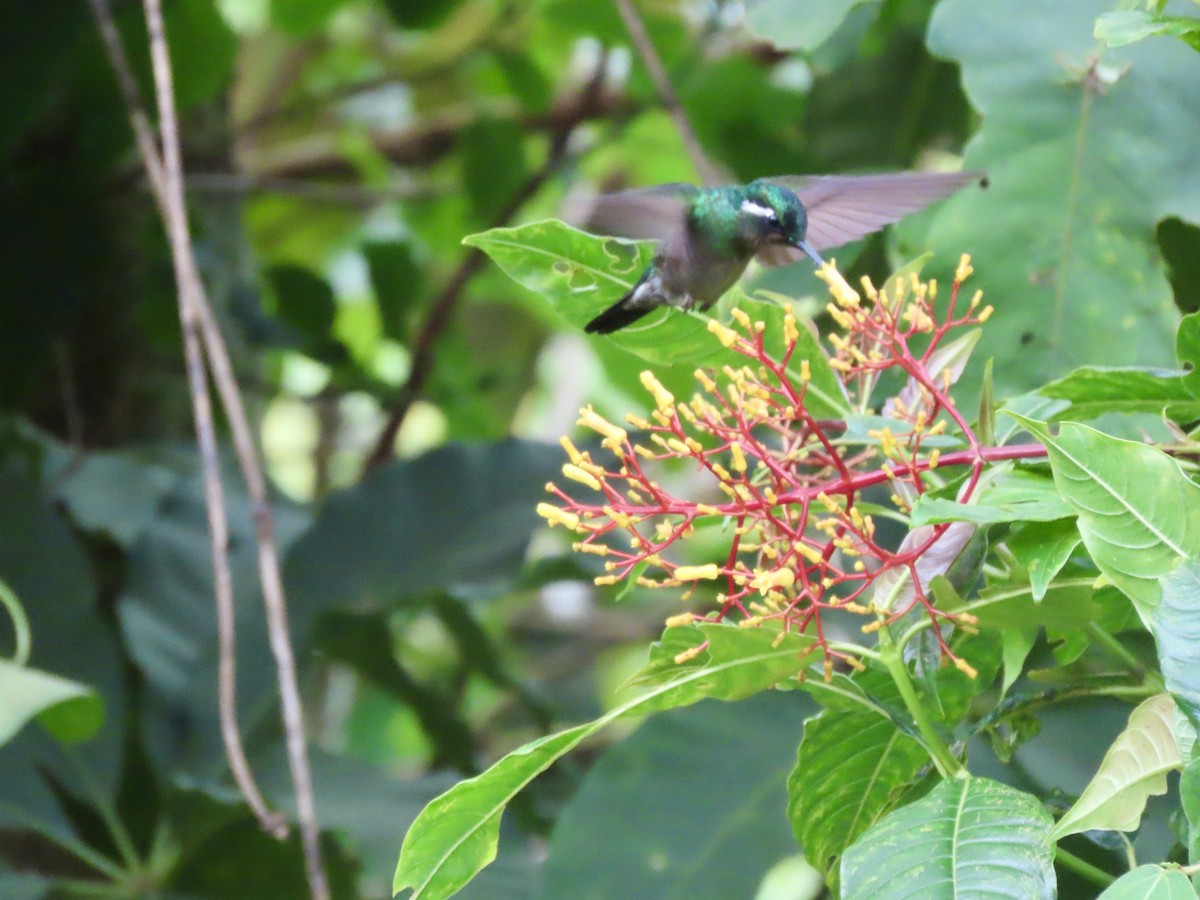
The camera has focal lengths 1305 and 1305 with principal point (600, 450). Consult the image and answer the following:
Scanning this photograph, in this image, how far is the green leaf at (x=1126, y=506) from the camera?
1.84 feet

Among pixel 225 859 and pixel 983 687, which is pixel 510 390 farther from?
pixel 983 687

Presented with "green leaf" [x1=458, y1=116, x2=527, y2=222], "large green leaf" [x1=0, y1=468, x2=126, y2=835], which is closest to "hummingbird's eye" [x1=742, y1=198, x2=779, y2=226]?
"large green leaf" [x1=0, y1=468, x2=126, y2=835]

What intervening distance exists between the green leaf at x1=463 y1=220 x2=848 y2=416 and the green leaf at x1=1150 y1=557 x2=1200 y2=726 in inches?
11.0

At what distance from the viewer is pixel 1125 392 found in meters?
0.66

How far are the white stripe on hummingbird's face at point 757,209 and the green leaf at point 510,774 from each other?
479 millimetres

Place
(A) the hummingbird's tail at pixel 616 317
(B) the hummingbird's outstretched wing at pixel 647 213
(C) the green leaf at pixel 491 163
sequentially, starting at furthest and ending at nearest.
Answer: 1. (C) the green leaf at pixel 491 163
2. (B) the hummingbird's outstretched wing at pixel 647 213
3. (A) the hummingbird's tail at pixel 616 317

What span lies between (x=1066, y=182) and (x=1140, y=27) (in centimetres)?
30

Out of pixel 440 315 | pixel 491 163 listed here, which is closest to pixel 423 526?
pixel 440 315

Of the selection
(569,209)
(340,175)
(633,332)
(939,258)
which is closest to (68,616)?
(569,209)

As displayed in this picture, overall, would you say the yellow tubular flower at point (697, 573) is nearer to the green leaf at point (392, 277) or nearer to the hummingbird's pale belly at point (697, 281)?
the hummingbird's pale belly at point (697, 281)

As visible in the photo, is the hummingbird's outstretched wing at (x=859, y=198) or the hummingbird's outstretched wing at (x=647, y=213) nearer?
the hummingbird's outstretched wing at (x=859, y=198)

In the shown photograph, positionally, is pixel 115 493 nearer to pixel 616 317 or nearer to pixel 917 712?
pixel 616 317

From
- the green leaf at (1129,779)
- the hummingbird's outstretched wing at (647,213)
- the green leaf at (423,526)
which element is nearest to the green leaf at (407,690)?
the green leaf at (423,526)

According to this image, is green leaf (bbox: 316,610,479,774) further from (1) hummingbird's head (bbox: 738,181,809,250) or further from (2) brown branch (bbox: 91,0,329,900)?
(1) hummingbird's head (bbox: 738,181,809,250)
